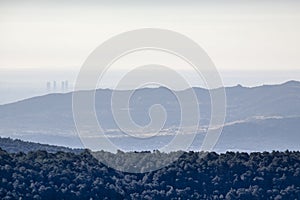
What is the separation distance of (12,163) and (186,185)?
962 cm

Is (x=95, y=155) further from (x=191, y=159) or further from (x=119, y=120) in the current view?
(x=119, y=120)

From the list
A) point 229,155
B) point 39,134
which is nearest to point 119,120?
point 39,134

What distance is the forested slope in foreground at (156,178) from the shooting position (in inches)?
1970

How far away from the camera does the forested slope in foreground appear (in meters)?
50.0

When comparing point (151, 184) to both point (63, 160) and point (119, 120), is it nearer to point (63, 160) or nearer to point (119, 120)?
point (63, 160)

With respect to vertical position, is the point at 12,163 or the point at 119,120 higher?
the point at 119,120

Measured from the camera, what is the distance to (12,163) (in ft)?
173

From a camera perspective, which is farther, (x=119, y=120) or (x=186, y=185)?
(x=119, y=120)

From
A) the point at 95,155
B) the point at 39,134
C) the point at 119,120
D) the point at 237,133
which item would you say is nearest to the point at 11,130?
the point at 39,134

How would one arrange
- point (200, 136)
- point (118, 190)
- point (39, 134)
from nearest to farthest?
point (118, 190) < point (200, 136) < point (39, 134)

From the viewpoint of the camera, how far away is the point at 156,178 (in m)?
54.2

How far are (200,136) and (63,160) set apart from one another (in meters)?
74.0

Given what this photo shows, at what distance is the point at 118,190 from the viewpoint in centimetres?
5166

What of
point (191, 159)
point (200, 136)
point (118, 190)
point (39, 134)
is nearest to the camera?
point (118, 190)
